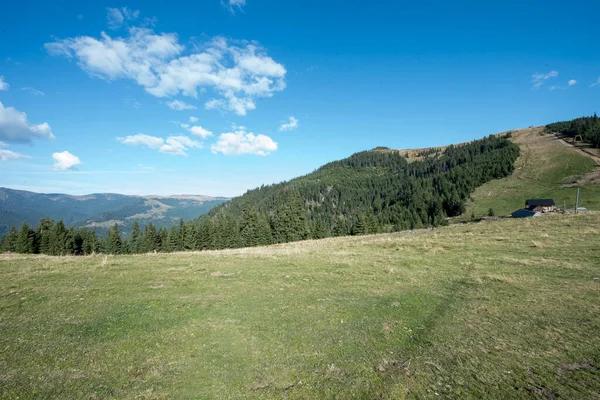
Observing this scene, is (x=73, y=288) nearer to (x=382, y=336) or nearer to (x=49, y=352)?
(x=49, y=352)

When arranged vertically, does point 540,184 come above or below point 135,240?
above

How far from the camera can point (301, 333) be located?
10500mm

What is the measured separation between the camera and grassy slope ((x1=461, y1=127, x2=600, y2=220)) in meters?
106

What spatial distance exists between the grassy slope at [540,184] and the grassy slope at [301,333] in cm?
11412

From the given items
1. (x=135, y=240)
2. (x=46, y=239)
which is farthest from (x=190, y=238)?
(x=46, y=239)

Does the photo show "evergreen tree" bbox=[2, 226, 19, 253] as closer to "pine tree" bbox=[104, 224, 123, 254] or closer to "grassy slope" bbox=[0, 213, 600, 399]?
"pine tree" bbox=[104, 224, 123, 254]

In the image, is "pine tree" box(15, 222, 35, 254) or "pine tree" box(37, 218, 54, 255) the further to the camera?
"pine tree" box(37, 218, 54, 255)

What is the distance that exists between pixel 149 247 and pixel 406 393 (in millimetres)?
95372

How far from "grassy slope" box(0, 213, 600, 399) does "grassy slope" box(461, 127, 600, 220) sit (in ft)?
374

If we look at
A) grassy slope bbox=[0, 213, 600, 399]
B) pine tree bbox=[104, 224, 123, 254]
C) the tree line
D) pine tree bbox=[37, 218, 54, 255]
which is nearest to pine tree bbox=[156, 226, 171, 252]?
pine tree bbox=[104, 224, 123, 254]

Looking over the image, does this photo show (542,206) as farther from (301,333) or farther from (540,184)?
(301,333)

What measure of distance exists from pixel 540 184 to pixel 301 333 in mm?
160867

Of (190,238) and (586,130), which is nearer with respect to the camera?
(190,238)

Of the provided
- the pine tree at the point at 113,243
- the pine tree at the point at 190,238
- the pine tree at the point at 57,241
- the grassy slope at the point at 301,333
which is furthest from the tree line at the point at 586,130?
the pine tree at the point at 57,241
